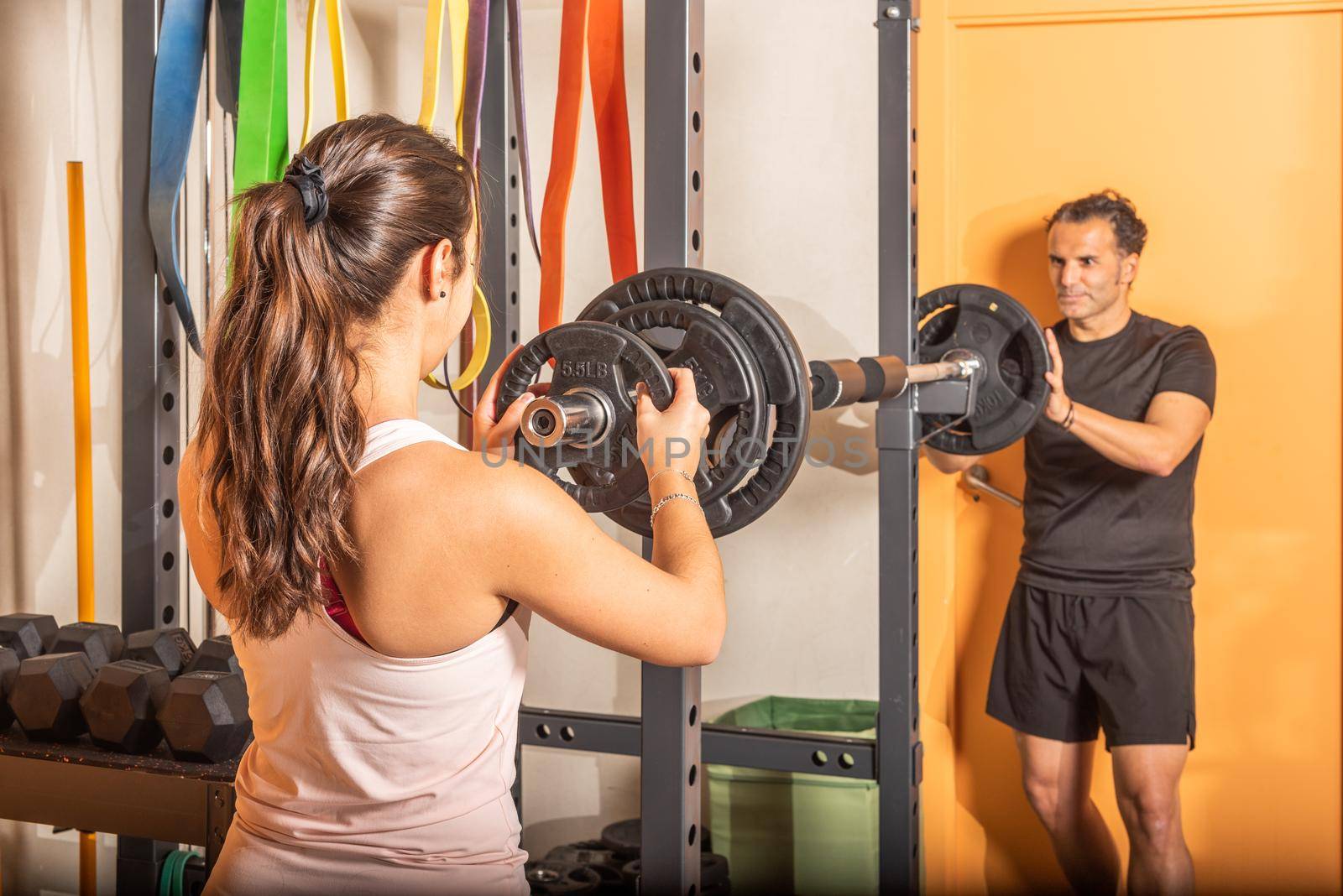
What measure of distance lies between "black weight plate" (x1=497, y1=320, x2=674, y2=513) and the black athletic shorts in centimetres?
159

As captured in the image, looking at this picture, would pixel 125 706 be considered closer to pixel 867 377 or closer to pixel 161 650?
pixel 161 650

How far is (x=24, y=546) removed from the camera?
2166 mm

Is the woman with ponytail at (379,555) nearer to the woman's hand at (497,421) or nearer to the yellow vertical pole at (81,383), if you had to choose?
the woman's hand at (497,421)

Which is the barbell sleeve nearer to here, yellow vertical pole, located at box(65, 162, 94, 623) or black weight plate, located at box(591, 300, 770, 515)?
black weight plate, located at box(591, 300, 770, 515)

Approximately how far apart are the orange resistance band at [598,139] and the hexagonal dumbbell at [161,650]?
2.46 ft

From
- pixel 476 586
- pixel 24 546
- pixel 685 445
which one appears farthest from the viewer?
pixel 24 546

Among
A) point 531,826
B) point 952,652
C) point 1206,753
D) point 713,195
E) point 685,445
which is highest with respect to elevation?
point 713,195

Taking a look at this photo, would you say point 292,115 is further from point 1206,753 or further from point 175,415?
point 1206,753

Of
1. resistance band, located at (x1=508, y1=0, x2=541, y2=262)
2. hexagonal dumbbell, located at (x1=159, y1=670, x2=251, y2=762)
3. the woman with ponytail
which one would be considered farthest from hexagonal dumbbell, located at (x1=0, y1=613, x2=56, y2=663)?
resistance band, located at (x1=508, y1=0, x2=541, y2=262)

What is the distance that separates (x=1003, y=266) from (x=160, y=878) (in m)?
2.13

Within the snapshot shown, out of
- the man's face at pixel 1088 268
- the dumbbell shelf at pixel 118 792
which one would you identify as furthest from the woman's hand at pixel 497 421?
the man's face at pixel 1088 268

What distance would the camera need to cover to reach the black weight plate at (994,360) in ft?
6.61

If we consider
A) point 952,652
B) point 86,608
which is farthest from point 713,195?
point 86,608

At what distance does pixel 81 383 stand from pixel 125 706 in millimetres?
720
